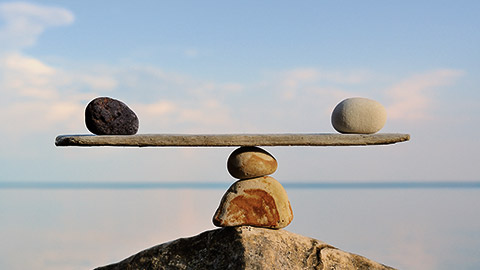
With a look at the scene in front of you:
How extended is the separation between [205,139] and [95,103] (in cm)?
112

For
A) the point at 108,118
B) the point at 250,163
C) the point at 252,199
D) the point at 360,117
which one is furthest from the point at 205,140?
the point at 360,117

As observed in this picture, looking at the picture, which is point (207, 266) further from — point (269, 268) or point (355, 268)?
point (355, 268)

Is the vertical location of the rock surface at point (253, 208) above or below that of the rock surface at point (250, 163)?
below

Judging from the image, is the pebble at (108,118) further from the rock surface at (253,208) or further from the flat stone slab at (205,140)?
the rock surface at (253,208)

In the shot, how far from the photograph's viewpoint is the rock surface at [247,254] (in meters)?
5.12

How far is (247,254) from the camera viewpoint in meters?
5.09

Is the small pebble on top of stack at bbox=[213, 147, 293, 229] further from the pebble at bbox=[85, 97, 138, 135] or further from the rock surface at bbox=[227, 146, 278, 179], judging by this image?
the pebble at bbox=[85, 97, 138, 135]

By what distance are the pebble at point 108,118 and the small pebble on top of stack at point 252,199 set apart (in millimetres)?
1043

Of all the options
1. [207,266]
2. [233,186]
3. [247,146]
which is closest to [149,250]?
[207,266]

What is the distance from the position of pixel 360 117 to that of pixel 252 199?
1286mm

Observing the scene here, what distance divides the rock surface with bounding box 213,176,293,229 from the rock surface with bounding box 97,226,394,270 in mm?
118

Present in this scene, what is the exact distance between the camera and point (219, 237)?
5.41 metres

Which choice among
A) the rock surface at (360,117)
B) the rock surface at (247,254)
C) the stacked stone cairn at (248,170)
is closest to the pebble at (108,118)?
the stacked stone cairn at (248,170)

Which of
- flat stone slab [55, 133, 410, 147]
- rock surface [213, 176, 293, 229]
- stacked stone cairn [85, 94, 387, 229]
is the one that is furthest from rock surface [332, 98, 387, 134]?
rock surface [213, 176, 293, 229]
